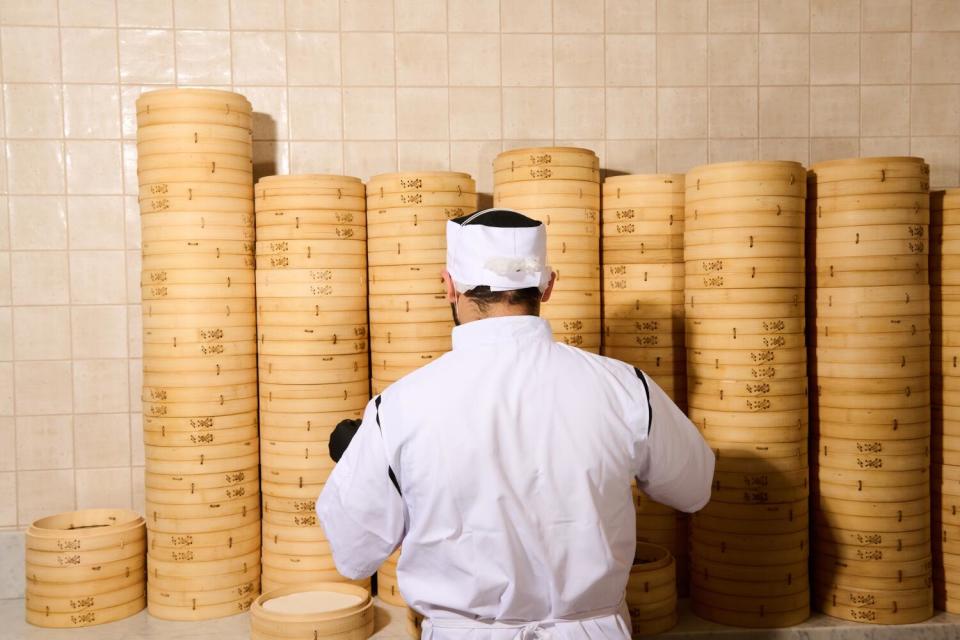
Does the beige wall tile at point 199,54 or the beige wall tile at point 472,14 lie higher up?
the beige wall tile at point 472,14

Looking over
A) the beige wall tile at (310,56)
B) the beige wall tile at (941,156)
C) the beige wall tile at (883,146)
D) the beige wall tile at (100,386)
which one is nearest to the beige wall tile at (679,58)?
the beige wall tile at (883,146)

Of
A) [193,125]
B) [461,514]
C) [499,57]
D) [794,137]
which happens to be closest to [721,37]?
[794,137]

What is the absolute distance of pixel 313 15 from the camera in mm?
4316

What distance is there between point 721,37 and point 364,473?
3414 millimetres

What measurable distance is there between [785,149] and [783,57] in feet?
1.63

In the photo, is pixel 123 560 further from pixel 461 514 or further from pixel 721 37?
pixel 721 37

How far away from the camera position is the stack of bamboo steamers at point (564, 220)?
3.80 meters

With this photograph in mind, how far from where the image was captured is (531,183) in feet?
12.5

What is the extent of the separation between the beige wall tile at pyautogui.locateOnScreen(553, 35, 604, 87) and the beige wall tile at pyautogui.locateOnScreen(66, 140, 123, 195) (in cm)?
235

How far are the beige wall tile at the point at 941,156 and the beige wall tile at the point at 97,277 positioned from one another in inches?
170

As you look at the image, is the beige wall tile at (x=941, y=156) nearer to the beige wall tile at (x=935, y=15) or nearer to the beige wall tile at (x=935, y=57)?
the beige wall tile at (x=935, y=57)

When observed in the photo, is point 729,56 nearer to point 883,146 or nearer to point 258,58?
point 883,146

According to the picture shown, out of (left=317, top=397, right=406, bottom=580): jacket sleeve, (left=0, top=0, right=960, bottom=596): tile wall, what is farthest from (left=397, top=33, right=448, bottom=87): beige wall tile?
(left=317, top=397, right=406, bottom=580): jacket sleeve

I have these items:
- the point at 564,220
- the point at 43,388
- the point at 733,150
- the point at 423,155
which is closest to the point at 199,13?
the point at 423,155
